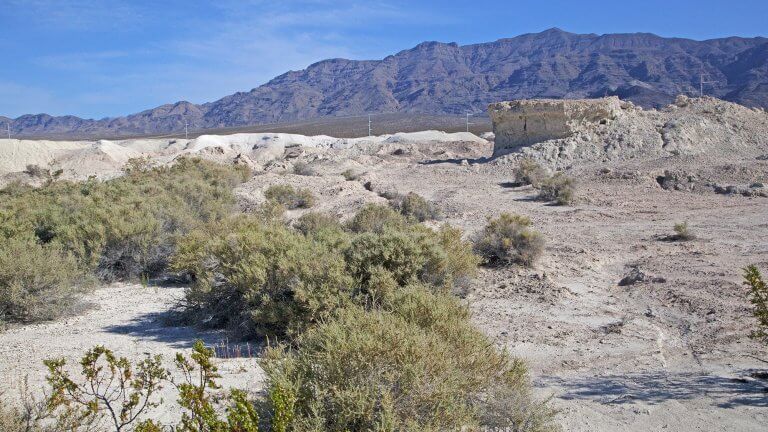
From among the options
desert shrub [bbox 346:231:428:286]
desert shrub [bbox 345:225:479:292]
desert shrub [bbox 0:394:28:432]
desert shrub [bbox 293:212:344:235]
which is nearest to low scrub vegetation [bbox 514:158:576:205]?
desert shrub [bbox 293:212:344:235]

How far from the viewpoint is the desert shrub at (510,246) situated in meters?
10.7

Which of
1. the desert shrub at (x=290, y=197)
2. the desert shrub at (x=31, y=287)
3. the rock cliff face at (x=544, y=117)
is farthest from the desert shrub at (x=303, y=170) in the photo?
the desert shrub at (x=31, y=287)

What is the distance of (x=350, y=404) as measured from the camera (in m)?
3.71

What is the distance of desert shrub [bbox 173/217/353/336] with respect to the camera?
692 centimetres

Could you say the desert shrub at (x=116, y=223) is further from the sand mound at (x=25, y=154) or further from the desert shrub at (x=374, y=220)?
the sand mound at (x=25, y=154)

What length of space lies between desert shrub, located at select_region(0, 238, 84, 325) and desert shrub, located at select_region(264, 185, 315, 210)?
392 inches

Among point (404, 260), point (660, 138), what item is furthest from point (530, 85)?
point (404, 260)

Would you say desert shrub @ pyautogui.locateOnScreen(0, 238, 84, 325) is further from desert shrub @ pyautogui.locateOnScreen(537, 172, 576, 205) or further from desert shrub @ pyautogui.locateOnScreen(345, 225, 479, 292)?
desert shrub @ pyautogui.locateOnScreen(537, 172, 576, 205)

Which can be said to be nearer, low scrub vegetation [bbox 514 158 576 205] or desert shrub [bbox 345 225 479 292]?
desert shrub [bbox 345 225 479 292]

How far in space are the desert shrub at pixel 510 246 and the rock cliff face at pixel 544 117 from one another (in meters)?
17.6

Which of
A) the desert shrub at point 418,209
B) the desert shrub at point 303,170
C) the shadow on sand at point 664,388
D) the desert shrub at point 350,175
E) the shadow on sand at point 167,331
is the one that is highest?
the desert shrub at point 303,170

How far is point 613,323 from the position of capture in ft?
25.6

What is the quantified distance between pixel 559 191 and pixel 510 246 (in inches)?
360

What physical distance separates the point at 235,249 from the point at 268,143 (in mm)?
42112
